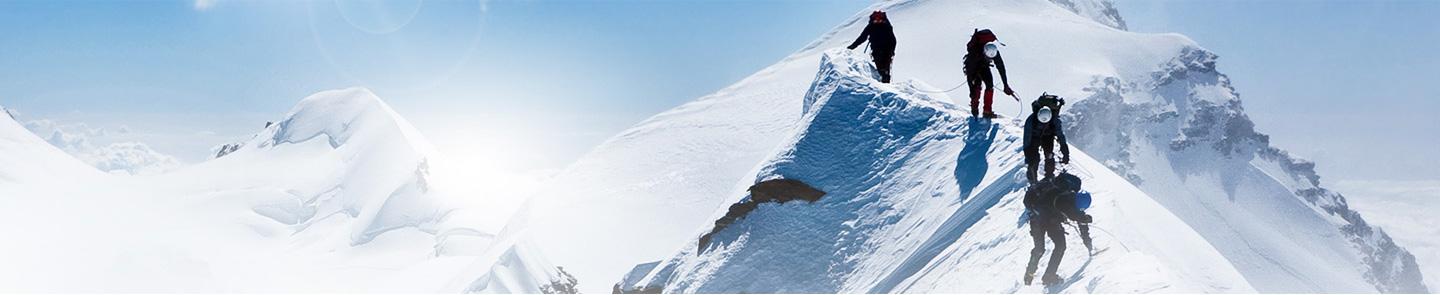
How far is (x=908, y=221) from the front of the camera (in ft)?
67.4

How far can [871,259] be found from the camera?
20406 mm

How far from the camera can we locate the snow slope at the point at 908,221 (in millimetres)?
14184

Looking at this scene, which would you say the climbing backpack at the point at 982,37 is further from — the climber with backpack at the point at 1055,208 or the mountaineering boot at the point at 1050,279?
the mountaineering boot at the point at 1050,279

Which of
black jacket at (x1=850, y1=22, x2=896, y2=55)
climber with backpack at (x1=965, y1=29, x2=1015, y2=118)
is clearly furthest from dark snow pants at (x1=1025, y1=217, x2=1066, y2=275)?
black jacket at (x1=850, y1=22, x2=896, y2=55)

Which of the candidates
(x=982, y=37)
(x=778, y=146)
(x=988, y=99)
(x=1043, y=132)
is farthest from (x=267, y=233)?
(x=1043, y=132)

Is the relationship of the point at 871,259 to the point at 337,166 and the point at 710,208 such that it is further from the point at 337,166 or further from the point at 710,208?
the point at 337,166

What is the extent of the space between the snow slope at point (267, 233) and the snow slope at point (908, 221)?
204 feet

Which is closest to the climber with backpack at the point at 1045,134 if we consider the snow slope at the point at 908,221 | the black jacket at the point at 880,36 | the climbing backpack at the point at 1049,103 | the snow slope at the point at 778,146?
the climbing backpack at the point at 1049,103

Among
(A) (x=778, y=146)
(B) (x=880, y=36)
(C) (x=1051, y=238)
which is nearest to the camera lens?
(C) (x=1051, y=238)

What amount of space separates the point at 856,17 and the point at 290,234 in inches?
4629

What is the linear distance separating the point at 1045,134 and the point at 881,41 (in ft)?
39.8

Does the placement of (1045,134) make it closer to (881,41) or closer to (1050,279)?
(1050,279)

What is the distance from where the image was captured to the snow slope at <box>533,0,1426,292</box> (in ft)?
166

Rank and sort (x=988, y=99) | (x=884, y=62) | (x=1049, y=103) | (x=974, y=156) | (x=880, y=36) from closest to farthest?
(x=1049, y=103) → (x=974, y=156) → (x=988, y=99) → (x=880, y=36) → (x=884, y=62)
